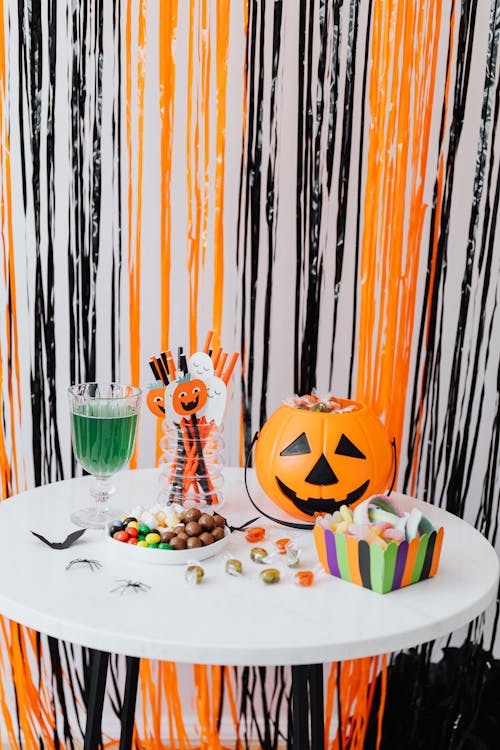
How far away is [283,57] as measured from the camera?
1542 millimetres

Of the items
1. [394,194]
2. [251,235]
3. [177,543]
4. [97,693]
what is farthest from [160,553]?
[394,194]

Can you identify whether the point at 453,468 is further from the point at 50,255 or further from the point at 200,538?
the point at 50,255

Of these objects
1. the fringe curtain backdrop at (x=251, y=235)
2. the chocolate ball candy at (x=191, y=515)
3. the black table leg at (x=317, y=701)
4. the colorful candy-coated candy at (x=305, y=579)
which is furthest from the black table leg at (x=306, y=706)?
the fringe curtain backdrop at (x=251, y=235)

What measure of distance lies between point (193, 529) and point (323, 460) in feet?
0.71

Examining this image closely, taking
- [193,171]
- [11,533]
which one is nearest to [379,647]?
[11,533]

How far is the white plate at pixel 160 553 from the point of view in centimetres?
103

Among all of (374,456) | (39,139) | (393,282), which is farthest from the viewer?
(393,282)

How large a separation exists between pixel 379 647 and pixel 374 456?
35cm

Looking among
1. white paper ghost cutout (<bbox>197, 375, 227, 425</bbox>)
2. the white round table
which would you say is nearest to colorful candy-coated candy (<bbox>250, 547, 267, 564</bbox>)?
the white round table

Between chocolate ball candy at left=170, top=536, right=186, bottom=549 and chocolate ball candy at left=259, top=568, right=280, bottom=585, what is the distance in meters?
0.11

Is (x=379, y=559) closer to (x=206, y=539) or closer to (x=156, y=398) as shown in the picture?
(x=206, y=539)

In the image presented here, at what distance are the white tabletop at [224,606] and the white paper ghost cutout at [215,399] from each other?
0.18m

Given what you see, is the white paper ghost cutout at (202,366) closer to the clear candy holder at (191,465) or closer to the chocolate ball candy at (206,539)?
the clear candy holder at (191,465)

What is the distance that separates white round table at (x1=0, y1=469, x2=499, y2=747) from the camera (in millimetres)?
851
